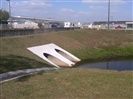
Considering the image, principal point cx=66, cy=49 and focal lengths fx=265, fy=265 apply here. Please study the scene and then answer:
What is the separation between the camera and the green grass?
1176cm

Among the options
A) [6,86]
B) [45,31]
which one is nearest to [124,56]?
[45,31]

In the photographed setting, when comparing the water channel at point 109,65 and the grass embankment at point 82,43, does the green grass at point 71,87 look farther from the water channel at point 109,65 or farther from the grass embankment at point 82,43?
the water channel at point 109,65

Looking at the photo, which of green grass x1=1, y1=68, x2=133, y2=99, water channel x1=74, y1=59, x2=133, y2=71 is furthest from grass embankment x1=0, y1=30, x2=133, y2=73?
green grass x1=1, y1=68, x2=133, y2=99

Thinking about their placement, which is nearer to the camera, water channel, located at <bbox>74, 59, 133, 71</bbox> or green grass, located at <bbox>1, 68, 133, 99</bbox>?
green grass, located at <bbox>1, 68, 133, 99</bbox>

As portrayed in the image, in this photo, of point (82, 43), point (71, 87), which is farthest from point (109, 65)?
point (71, 87)

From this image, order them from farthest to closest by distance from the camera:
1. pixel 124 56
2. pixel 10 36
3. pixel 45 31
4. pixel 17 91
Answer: pixel 45 31 < pixel 124 56 < pixel 10 36 < pixel 17 91

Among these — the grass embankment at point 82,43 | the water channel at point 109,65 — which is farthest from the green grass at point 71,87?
the water channel at point 109,65

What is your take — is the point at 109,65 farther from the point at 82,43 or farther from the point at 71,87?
the point at 71,87

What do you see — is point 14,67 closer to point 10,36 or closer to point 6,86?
point 6,86

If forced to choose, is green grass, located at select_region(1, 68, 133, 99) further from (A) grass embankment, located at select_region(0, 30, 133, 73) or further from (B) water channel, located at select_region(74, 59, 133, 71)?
(B) water channel, located at select_region(74, 59, 133, 71)

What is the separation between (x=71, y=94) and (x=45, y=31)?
38.1m

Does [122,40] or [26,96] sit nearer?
[26,96]

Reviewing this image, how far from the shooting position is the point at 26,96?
1159 cm

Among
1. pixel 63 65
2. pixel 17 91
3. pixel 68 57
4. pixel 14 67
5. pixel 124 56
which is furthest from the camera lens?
pixel 124 56
